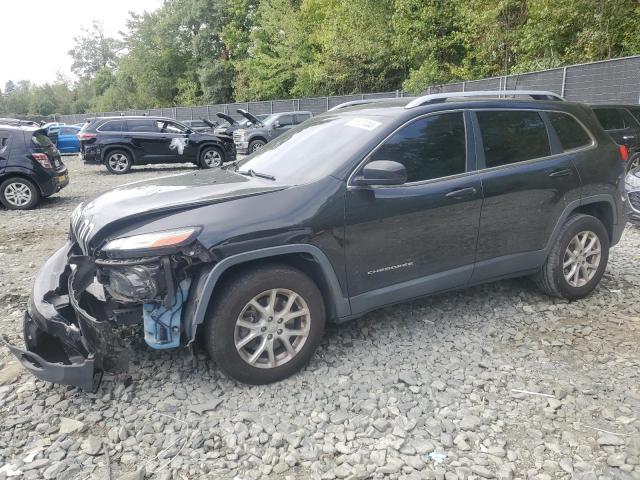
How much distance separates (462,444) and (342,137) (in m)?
2.18

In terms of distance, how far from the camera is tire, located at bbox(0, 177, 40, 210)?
9.33 metres

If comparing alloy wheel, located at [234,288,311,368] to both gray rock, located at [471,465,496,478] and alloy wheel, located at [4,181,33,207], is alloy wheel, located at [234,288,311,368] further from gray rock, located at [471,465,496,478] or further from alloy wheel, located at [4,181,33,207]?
alloy wheel, located at [4,181,33,207]

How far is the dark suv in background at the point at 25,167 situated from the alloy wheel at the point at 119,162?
5396 millimetres

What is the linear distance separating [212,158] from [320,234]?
13183mm

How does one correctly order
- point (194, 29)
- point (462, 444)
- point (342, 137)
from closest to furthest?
point (462, 444)
point (342, 137)
point (194, 29)

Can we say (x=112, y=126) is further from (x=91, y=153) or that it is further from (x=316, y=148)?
(x=316, y=148)

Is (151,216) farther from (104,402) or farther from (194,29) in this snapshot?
(194,29)

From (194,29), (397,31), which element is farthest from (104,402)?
(194,29)

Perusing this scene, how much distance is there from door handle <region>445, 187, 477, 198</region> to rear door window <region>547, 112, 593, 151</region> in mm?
1157

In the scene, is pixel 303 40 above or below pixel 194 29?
below

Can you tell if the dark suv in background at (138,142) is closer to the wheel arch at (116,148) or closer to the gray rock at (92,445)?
the wheel arch at (116,148)

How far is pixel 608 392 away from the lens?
312 cm

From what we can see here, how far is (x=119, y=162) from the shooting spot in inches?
595

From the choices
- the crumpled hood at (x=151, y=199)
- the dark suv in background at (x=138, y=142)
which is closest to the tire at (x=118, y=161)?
the dark suv in background at (x=138, y=142)
